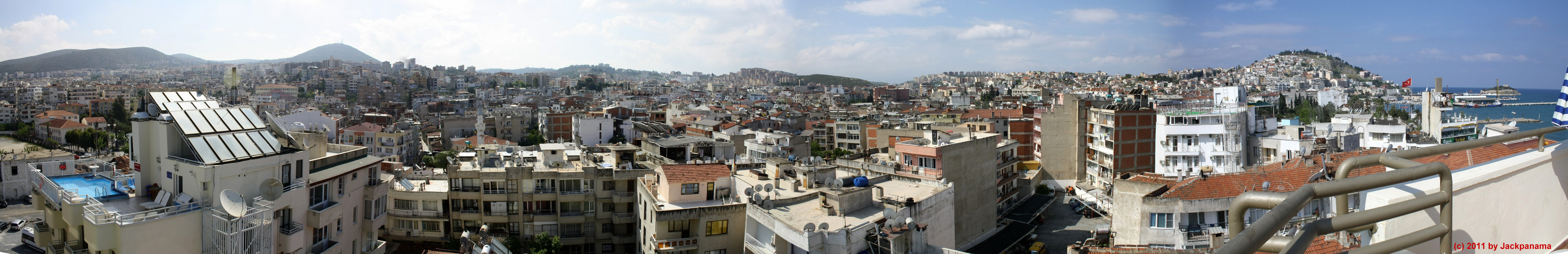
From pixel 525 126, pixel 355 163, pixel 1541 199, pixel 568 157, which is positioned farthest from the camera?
pixel 525 126

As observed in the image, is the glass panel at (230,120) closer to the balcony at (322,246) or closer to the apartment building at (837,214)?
the balcony at (322,246)

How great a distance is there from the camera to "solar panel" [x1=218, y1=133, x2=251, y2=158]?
5797 mm

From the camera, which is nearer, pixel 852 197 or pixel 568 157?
pixel 852 197

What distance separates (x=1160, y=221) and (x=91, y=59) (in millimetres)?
112358

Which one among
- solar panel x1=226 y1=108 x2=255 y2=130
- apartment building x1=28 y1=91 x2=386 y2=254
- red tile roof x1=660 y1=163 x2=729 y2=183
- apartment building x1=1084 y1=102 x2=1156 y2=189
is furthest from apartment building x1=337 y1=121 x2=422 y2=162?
apartment building x1=1084 y1=102 x2=1156 y2=189

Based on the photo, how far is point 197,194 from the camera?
17.8 ft

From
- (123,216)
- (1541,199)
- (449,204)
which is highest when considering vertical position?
(1541,199)

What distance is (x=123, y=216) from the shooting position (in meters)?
4.91

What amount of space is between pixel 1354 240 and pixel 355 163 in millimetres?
7857

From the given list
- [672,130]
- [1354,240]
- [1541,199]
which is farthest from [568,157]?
[672,130]

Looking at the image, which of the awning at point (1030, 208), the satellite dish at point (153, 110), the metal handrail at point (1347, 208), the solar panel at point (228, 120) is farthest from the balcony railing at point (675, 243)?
the awning at point (1030, 208)

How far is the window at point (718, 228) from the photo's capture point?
8.65 metres

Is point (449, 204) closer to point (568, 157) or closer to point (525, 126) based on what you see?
point (568, 157)

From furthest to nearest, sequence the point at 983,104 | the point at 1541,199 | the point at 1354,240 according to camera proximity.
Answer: the point at 983,104 < the point at 1354,240 < the point at 1541,199
